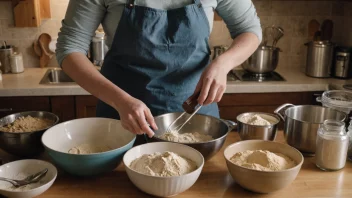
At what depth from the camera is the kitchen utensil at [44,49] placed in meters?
2.75

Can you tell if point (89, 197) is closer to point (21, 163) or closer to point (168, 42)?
point (21, 163)

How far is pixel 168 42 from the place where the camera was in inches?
56.7

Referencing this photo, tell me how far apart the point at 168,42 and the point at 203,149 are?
45cm

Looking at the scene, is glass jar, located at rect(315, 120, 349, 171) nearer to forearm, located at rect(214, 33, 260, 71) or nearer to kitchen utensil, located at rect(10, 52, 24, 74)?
forearm, located at rect(214, 33, 260, 71)

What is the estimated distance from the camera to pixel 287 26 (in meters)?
2.90

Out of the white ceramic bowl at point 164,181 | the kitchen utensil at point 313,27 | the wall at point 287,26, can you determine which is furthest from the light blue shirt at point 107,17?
the kitchen utensil at point 313,27

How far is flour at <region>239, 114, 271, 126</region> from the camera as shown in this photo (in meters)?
1.32

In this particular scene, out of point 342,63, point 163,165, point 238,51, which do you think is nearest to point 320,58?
point 342,63

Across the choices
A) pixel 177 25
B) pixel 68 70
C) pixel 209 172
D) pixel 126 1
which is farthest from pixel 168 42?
pixel 209 172

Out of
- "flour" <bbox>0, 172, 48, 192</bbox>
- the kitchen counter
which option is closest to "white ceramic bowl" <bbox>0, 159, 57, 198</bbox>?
"flour" <bbox>0, 172, 48, 192</bbox>

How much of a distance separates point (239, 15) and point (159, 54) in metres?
0.32

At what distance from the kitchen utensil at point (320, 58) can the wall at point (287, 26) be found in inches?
11.0

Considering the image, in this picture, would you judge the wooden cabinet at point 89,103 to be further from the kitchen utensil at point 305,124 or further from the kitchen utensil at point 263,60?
the kitchen utensil at point 305,124

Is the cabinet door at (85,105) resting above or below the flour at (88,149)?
below
